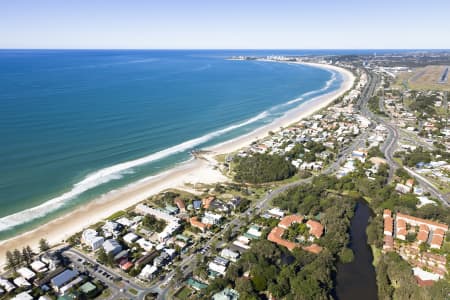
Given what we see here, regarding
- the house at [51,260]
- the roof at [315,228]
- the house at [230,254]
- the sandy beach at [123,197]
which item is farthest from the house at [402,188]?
the house at [51,260]

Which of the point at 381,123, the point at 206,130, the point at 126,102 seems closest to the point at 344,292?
the point at 206,130

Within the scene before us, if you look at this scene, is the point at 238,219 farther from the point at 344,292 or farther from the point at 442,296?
the point at 442,296

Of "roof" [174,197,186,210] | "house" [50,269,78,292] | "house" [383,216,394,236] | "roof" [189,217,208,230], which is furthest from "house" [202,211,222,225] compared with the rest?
"house" [383,216,394,236]

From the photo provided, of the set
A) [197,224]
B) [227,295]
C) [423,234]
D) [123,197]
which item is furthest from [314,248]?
[123,197]

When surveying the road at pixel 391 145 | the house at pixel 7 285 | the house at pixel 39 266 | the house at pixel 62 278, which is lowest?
the road at pixel 391 145

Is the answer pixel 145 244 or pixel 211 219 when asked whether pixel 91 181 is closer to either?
pixel 145 244

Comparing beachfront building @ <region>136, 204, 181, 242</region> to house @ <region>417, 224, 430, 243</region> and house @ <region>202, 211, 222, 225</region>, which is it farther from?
house @ <region>417, 224, 430, 243</region>

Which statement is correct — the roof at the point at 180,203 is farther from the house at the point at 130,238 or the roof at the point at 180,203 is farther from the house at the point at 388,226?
the house at the point at 388,226
